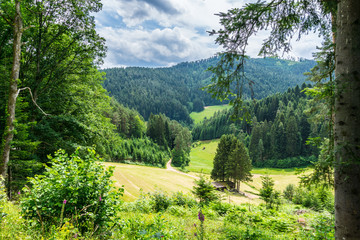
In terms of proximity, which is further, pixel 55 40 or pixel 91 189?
pixel 55 40

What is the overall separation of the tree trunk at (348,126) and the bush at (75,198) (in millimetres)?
4197

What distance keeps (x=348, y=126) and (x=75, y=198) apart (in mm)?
5110

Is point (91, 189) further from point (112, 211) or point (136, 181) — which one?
point (136, 181)

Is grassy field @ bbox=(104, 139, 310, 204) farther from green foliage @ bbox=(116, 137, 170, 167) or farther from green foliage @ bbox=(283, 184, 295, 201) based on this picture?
green foliage @ bbox=(116, 137, 170, 167)

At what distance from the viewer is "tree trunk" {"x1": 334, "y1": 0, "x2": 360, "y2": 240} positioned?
8.48 ft

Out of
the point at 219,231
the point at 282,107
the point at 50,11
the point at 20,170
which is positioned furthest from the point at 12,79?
the point at 282,107

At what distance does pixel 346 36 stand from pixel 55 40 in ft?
48.2

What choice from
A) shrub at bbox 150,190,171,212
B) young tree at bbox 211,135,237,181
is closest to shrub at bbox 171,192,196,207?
shrub at bbox 150,190,171,212

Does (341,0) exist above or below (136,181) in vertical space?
above

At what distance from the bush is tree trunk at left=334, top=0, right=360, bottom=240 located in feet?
13.8

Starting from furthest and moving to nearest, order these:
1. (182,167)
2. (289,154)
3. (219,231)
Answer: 1. (289,154)
2. (182,167)
3. (219,231)

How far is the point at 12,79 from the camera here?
7.90 metres

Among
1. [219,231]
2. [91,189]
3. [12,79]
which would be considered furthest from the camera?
[12,79]

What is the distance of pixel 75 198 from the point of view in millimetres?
3766
